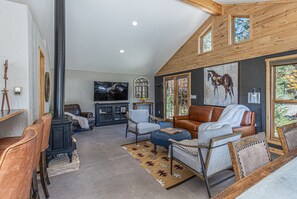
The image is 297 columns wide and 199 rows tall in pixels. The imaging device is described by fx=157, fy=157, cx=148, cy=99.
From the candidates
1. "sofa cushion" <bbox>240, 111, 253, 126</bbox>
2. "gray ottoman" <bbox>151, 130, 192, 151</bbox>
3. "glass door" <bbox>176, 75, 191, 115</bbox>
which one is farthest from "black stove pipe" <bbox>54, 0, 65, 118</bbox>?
"glass door" <bbox>176, 75, 191, 115</bbox>

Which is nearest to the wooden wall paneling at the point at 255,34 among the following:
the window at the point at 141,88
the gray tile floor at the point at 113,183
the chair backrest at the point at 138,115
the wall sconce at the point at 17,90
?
the chair backrest at the point at 138,115

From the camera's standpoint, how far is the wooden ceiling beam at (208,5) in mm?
3820

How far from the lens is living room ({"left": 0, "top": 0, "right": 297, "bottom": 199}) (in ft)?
4.75

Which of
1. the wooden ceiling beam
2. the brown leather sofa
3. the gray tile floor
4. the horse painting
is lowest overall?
the gray tile floor

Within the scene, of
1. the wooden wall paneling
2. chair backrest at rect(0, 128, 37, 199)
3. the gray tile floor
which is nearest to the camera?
chair backrest at rect(0, 128, 37, 199)

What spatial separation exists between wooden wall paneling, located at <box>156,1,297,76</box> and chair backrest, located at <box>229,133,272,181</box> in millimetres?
3078

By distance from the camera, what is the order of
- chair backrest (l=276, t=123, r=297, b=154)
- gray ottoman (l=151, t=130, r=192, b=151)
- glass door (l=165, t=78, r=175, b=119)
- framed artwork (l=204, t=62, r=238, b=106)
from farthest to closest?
glass door (l=165, t=78, r=175, b=119) → framed artwork (l=204, t=62, r=238, b=106) → gray ottoman (l=151, t=130, r=192, b=151) → chair backrest (l=276, t=123, r=297, b=154)

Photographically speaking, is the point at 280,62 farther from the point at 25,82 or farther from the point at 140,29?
the point at 25,82

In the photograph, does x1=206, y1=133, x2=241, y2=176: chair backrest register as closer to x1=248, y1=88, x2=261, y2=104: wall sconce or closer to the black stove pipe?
x1=248, y1=88, x2=261, y2=104: wall sconce

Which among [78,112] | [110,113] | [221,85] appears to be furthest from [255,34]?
[78,112]

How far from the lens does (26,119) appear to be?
96.8 inches

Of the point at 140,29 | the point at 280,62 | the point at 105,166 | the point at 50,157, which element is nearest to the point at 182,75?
the point at 140,29

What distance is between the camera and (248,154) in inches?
45.0

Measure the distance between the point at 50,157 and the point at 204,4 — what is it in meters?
4.82
